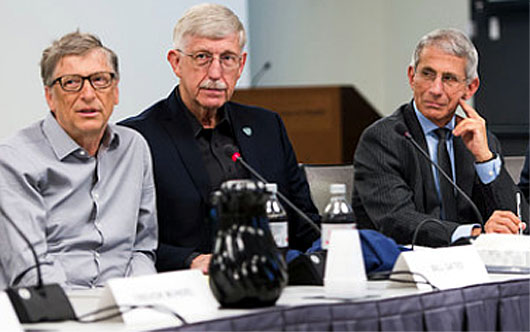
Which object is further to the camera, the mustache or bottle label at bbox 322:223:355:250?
the mustache

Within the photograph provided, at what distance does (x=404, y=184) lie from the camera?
2646mm

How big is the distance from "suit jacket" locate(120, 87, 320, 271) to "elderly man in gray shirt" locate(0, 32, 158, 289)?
0.81 ft

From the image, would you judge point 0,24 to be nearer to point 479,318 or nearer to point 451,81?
point 451,81

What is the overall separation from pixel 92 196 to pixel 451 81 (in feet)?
4.03

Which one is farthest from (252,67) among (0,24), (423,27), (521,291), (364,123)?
(521,291)

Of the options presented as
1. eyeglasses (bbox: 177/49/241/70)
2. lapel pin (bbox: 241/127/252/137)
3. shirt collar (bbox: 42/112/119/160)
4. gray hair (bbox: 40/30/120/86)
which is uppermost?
gray hair (bbox: 40/30/120/86)

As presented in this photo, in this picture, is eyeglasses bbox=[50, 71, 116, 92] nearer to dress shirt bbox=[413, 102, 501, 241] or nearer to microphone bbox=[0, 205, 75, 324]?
microphone bbox=[0, 205, 75, 324]

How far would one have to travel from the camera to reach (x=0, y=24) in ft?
11.6

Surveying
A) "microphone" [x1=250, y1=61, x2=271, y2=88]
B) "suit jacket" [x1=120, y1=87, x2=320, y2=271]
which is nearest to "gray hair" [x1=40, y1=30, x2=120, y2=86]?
"suit jacket" [x1=120, y1=87, x2=320, y2=271]

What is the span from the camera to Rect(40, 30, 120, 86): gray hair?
207 cm

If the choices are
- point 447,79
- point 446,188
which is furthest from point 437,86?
point 446,188

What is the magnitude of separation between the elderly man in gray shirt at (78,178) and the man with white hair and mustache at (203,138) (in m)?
0.26

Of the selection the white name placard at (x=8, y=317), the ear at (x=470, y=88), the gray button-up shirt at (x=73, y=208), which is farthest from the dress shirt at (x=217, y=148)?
the white name placard at (x=8, y=317)

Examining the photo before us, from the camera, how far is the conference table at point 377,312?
131 cm
